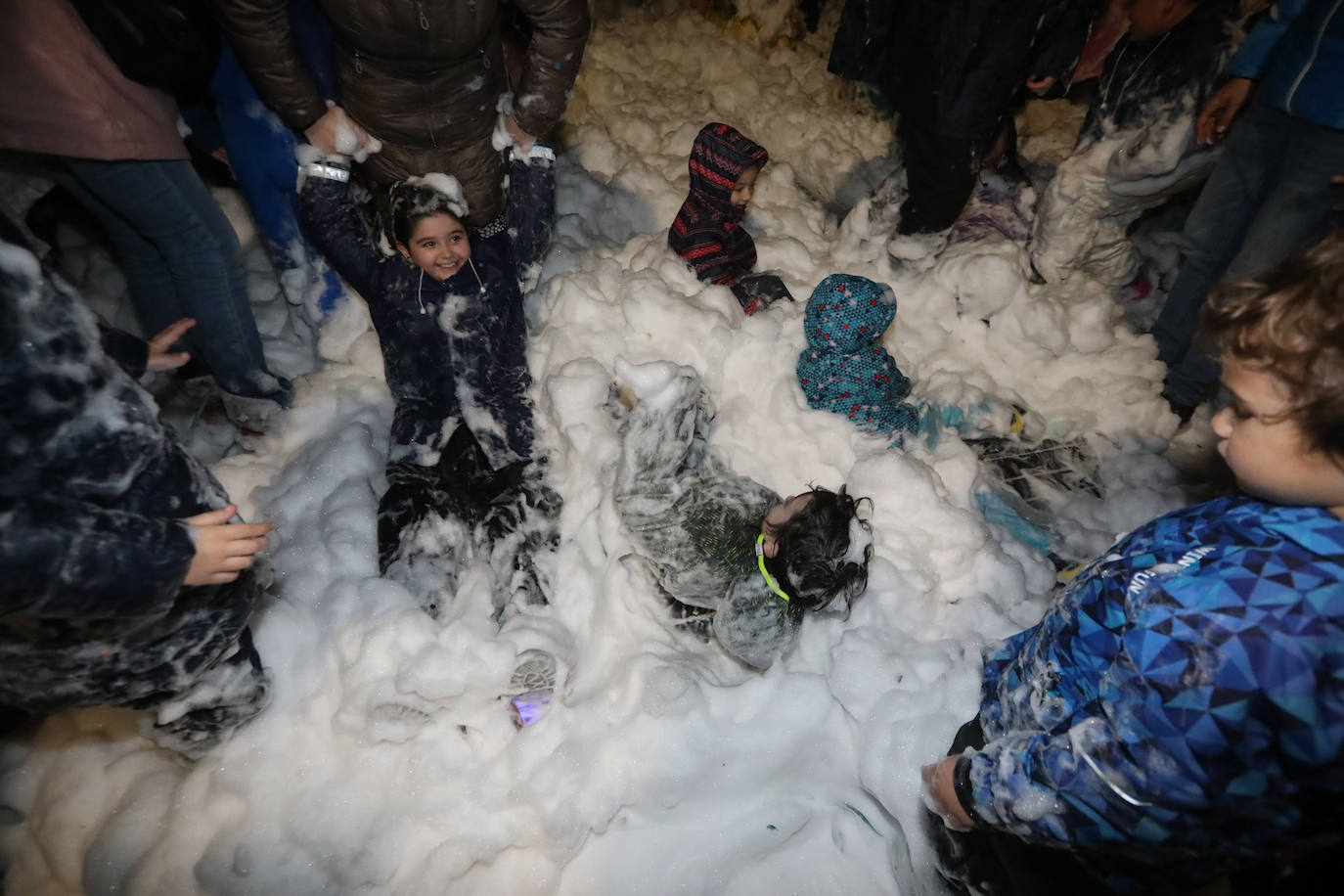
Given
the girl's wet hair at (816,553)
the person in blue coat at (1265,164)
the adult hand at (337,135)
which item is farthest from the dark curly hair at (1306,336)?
the adult hand at (337,135)

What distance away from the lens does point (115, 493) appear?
109 centimetres

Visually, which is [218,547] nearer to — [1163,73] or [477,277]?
[477,277]

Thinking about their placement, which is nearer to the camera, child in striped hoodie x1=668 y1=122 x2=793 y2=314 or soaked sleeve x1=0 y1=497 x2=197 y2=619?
soaked sleeve x1=0 y1=497 x2=197 y2=619

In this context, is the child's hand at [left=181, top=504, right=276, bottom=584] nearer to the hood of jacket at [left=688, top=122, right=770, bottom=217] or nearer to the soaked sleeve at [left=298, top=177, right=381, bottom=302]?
the soaked sleeve at [left=298, top=177, right=381, bottom=302]

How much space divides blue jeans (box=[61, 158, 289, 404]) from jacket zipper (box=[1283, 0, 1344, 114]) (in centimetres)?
316

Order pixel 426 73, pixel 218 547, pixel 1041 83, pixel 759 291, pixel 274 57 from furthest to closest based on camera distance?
pixel 759 291 < pixel 1041 83 < pixel 426 73 < pixel 274 57 < pixel 218 547

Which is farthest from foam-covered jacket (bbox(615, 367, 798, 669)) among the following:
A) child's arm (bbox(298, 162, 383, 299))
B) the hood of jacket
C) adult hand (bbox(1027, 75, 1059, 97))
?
adult hand (bbox(1027, 75, 1059, 97))

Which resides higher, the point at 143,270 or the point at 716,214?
the point at 716,214

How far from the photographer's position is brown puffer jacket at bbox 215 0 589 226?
1.70 metres

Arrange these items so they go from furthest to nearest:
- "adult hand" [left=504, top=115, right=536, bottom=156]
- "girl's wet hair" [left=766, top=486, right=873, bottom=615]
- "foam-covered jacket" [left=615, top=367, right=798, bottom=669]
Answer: "adult hand" [left=504, top=115, right=536, bottom=156] < "foam-covered jacket" [left=615, top=367, right=798, bottom=669] < "girl's wet hair" [left=766, top=486, right=873, bottom=615]

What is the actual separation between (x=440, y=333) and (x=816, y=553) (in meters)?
1.42

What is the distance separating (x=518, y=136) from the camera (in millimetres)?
2182

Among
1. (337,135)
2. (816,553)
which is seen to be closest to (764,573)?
(816,553)

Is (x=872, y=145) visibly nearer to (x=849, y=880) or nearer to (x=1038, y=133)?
(x=1038, y=133)
